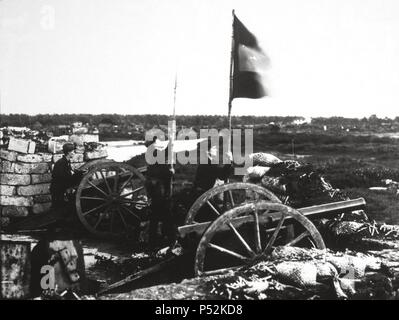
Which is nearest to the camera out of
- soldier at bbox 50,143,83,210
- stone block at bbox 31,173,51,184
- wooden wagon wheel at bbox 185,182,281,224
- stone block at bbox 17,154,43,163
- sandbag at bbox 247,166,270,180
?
wooden wagon wheel at bbox 185,182,281,224

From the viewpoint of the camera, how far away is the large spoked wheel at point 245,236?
445 centimetres

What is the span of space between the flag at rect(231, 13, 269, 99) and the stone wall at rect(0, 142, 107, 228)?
3869mm

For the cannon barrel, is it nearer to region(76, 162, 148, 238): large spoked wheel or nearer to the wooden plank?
the wooden plank

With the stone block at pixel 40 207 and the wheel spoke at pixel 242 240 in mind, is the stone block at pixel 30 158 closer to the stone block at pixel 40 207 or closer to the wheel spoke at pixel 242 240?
the stone block at pixel 40 207

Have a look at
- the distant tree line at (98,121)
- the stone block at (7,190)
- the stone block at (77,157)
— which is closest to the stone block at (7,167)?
the stone block at (7,190)

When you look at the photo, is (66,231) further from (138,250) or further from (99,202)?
(138,250)

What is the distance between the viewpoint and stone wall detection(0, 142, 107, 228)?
24.6 ft

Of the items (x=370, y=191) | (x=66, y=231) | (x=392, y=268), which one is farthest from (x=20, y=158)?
(x=370, y=191)

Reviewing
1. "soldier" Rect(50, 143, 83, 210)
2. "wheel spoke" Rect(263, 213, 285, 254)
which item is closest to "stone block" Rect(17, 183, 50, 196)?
"soldier" Rect(50, 143, 83, 210)

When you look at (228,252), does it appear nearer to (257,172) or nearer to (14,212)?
(257,172)

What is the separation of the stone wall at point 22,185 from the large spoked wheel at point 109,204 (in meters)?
1.00
